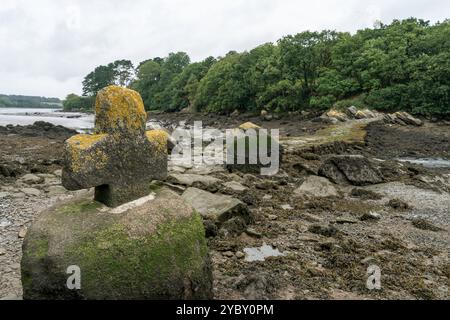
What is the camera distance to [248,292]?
284 inches

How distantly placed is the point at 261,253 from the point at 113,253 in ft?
16.2

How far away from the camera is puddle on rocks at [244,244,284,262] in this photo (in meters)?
9.31

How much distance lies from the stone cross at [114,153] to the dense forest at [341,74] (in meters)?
51.0

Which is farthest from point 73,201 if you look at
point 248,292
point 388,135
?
point 388,135

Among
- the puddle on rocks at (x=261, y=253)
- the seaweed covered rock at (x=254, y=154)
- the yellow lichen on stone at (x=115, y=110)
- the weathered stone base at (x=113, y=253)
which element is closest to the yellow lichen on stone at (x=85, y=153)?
the yellow lichen on stone at (x=115, y=110)

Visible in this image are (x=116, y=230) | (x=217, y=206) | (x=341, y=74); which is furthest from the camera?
(x=341, y=74)

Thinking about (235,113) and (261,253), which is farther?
(235,113)

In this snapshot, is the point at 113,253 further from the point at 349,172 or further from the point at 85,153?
the point at 349,172

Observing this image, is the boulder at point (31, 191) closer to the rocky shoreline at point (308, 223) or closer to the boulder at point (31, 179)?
the rocky shoreline at point (308, 223)

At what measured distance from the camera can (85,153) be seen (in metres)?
5.74

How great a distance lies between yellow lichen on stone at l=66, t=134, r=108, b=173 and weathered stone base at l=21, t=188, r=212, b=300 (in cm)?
→ 71

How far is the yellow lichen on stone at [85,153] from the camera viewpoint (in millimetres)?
5652

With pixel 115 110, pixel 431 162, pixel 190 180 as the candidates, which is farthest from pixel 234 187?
pixel 431 162

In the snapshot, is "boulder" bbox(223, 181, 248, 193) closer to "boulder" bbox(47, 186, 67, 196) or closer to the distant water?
"boulder" bbox(47, 186, 67, 196)
